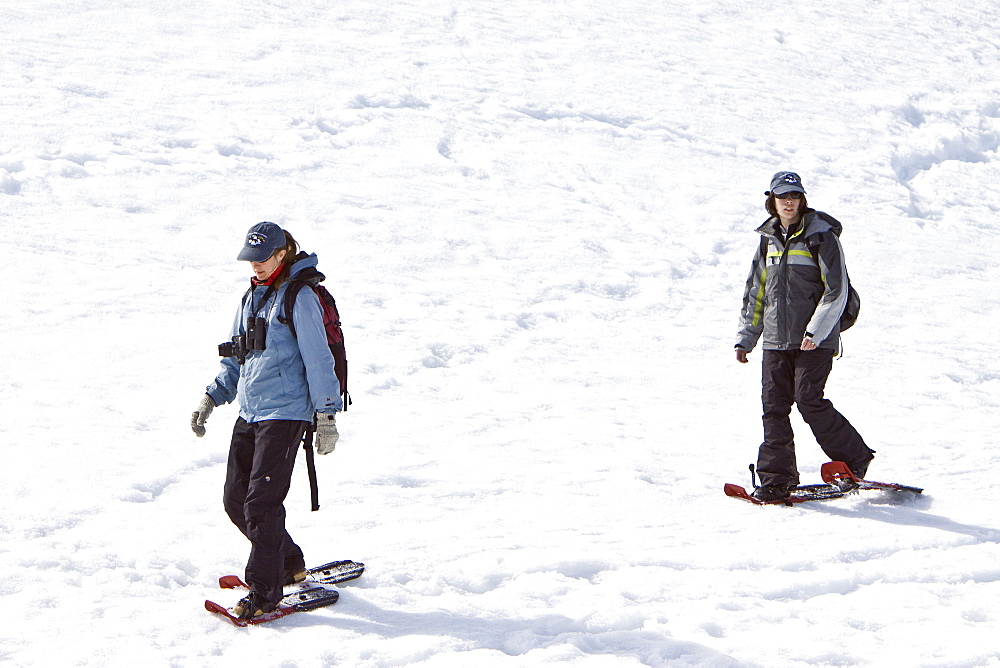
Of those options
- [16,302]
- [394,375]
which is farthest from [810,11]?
[16,302]

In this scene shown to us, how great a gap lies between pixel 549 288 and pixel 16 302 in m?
5.66

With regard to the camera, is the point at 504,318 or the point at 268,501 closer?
the point at 268,501

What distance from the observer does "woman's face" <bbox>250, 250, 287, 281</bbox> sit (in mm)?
4430

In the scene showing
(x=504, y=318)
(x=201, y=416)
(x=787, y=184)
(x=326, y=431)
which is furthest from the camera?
(x=504, y=318)

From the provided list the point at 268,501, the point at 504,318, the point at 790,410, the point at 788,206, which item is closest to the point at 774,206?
the point at 788,206

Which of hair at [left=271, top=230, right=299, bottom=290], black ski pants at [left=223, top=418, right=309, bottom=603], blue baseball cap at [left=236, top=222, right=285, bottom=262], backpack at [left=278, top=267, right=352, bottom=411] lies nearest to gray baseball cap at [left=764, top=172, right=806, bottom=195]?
backpack at [left=278, top=267, right=352, bottom=411]

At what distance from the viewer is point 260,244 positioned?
436 cm

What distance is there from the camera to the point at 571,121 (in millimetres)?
15781

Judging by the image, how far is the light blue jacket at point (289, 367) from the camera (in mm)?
4352

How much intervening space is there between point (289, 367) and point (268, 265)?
0.49 m

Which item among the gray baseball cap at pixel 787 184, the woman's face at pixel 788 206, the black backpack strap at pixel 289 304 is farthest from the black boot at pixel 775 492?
the black backpack strap at pixel 289 304

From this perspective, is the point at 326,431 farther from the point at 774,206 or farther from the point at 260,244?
the point at 774,206

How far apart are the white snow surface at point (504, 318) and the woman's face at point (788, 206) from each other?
1955 millimetres

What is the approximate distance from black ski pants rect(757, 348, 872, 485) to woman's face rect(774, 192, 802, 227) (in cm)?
88
